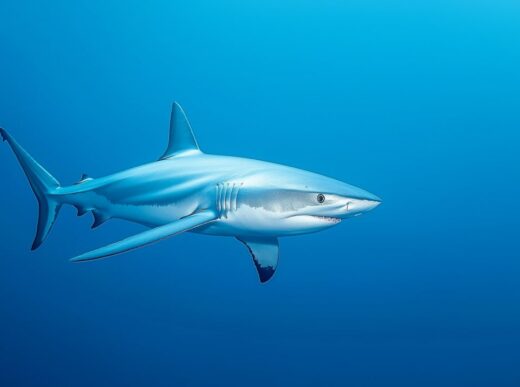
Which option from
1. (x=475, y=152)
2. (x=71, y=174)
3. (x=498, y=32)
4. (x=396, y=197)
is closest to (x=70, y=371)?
(x=71, y=174)

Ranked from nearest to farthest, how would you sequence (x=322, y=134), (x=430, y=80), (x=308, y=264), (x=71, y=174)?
(x=308, y=264) → (x=71, y=174) → (x=430, y=80) → (x=322, y=134)

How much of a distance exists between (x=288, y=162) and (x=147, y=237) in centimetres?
1862

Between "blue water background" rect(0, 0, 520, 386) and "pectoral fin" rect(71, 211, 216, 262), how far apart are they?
8186 mm

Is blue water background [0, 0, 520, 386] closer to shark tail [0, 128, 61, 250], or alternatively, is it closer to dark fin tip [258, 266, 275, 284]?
shark tail [0, 128, 61, 250]

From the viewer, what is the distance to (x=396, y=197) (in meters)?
18.0

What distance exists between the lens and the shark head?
294cm

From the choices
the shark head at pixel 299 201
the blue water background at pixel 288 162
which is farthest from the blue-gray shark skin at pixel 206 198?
the blue water background at pixel 288 162

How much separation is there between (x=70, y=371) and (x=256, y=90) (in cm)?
1690

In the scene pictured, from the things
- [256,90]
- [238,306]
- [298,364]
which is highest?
[256,90]

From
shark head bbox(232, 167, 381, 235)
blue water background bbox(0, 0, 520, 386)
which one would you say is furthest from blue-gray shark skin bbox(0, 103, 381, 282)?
blue water background bbox(0, 0, 520, 386)

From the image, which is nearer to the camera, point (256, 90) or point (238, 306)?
point (238, 306)

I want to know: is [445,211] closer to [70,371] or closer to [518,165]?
[518,165]

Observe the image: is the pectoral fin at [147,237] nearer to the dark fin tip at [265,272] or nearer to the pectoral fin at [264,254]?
the pectoral fin at [264,254]

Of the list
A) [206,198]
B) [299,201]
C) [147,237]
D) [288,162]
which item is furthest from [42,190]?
[288,162]
